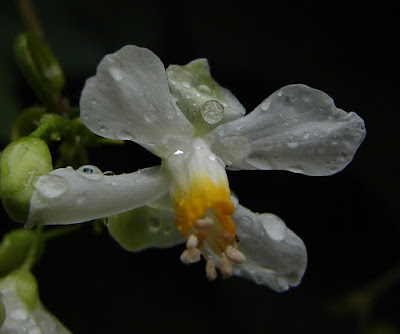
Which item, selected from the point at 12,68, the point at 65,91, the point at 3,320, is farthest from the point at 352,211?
the point at 3,320

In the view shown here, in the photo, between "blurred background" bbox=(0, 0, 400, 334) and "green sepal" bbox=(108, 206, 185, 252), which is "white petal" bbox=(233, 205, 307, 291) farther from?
"blurred background" bbox=(0, 0, 400, 334)

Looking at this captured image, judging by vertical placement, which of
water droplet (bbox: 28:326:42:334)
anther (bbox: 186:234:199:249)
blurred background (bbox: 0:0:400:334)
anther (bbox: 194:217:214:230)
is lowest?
blurred background (bbox: 0:0:400:334)

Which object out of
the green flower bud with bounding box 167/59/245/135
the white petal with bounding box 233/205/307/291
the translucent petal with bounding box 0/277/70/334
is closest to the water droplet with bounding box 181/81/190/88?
the green flower bud with bounding box 167/59/245/135

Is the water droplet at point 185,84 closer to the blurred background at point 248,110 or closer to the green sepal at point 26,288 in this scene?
the green sepal at point 26,288

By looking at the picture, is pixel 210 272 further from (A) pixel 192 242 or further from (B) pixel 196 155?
(B) pixel 196 155

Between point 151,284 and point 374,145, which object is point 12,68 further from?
point 374,145

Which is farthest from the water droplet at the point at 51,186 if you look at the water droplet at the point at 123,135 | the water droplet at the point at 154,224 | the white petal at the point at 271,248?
the white petal at the point at 271,248
